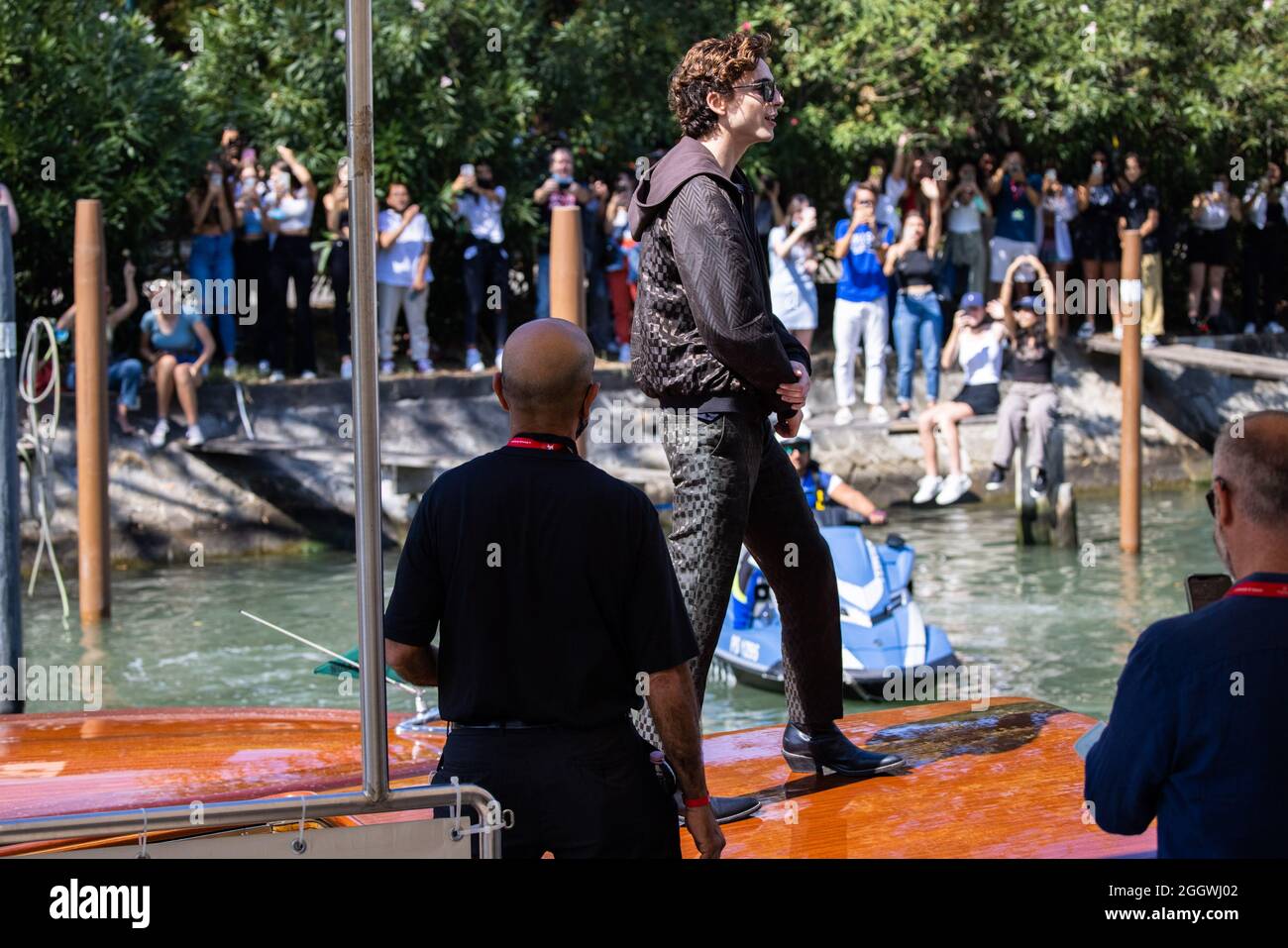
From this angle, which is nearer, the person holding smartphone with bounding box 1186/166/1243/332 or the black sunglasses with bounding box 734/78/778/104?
the black sunglasses with bounding box 734/78/778/104

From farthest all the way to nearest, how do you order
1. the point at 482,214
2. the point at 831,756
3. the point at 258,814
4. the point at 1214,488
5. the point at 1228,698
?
the point at 482,214
the point at 831,756
the point at 258,814
the point at 1214,488
the point at 1228,698

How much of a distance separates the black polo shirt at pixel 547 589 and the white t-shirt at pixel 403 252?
41.0ft

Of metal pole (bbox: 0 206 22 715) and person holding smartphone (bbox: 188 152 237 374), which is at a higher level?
person holding smartphone (bbox: 188 152 237 374)

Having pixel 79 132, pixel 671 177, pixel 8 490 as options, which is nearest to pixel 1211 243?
pixel 79 132

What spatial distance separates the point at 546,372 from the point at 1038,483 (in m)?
11.6

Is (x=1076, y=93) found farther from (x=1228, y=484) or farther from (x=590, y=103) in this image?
(x=1228, y=484)

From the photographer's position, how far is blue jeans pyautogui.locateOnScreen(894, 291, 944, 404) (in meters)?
15.7

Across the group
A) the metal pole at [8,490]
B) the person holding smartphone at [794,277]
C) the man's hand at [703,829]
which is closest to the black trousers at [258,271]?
the person holding smartphone at [794,277]

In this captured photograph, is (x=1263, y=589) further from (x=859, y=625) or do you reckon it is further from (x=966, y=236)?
(x=966, y=236)

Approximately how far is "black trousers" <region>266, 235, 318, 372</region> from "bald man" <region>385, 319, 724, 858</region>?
1242 centimetres

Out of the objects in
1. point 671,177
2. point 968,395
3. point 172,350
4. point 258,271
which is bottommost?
point 968,395

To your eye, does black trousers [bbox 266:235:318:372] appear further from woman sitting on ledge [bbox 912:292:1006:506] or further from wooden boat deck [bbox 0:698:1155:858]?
wooden boat deck [bbox 0:698:1155:858]

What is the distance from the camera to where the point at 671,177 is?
4.04 meters

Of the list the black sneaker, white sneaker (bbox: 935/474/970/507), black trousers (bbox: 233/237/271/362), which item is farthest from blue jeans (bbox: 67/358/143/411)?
the black sneaker
